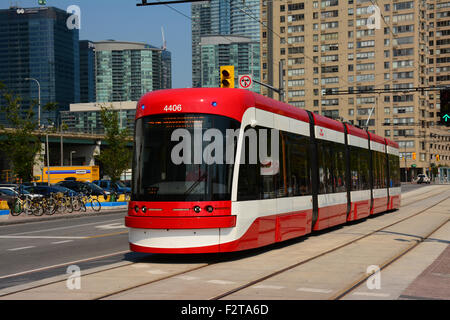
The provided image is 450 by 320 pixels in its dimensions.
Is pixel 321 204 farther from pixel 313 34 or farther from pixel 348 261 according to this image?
pixel 313 34

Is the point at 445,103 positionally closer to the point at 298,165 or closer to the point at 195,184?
the point at 298,165

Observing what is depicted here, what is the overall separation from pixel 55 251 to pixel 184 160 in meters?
5.15

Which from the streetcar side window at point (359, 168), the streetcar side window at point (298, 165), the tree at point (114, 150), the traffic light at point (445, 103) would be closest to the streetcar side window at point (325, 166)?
the streetcar side window at point (298, 165)

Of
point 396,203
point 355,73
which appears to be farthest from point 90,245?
point 355,73

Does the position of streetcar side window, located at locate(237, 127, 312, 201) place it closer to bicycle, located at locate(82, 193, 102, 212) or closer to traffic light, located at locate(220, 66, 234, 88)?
traffic light, located at locate(220, 66, 234, 88)

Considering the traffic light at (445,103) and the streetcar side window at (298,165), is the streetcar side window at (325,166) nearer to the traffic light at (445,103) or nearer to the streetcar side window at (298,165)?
the streetcar side window at (298,165)

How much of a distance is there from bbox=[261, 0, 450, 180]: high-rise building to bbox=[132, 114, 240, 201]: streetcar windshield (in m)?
112

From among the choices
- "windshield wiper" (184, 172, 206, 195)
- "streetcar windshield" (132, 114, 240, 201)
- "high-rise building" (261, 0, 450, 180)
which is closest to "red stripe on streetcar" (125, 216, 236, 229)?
"streetcar windshield" (132, 114, 240, 201)

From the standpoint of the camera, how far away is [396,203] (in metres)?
29.3

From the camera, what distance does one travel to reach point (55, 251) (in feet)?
48.6

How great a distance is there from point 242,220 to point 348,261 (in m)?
2.04

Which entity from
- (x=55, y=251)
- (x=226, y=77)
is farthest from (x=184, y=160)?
(x=226, y=77)

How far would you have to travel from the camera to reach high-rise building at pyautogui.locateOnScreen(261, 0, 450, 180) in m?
124

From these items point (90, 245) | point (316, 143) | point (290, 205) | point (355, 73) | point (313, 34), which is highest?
point (313, 34)
